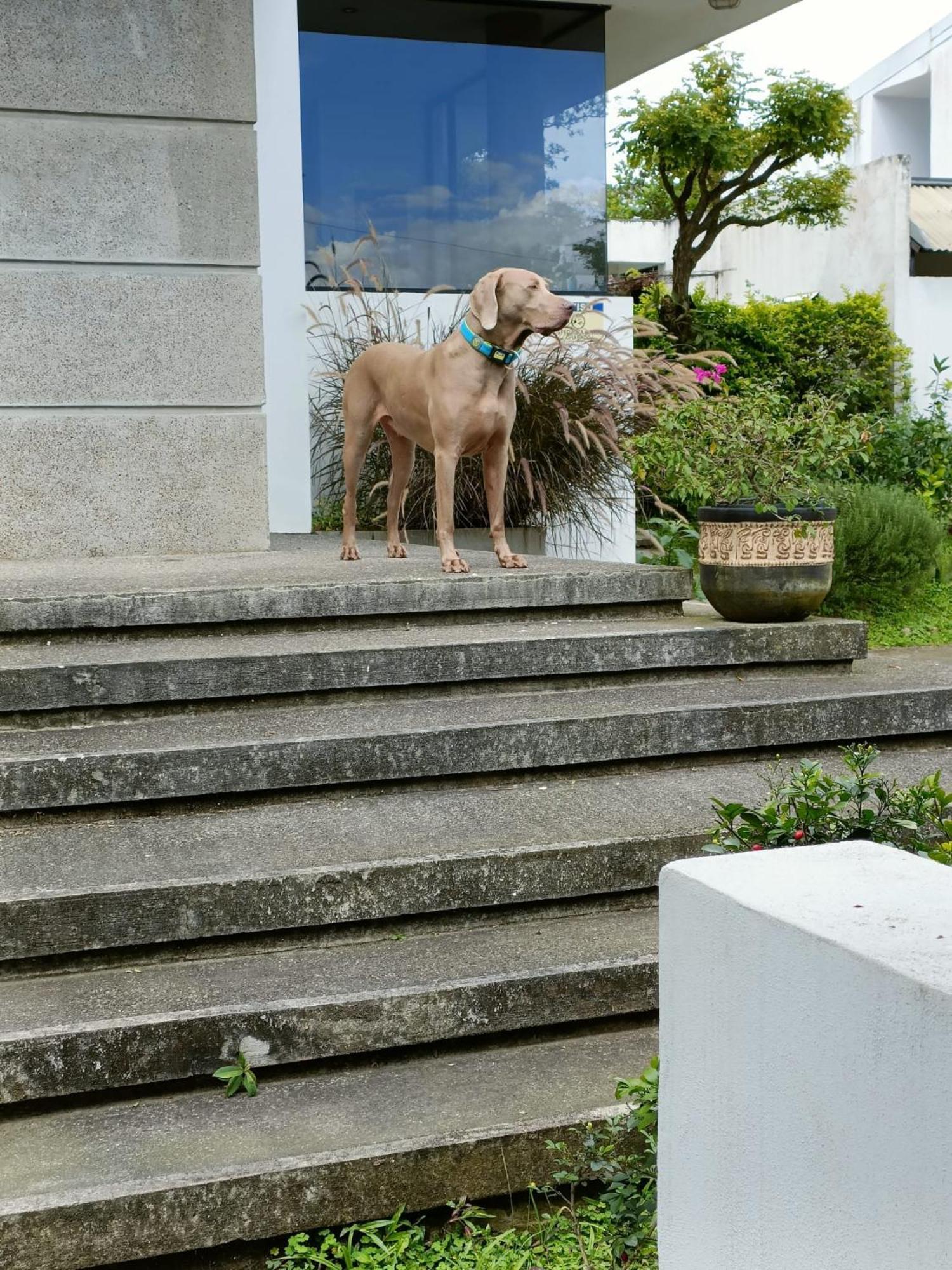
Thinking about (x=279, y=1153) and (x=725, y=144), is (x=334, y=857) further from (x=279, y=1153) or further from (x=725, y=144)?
(x=725, y=144)

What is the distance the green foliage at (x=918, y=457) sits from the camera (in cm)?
1000

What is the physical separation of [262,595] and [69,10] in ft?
10.7

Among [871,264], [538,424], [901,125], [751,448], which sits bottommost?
[751,448]

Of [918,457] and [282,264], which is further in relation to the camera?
[918,457]

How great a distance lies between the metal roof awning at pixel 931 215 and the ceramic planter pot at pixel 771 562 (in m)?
11.8

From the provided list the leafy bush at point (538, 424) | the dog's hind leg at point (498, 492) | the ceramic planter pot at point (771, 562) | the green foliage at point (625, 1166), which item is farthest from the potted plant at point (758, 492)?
the green foliage at point (625, 1166)

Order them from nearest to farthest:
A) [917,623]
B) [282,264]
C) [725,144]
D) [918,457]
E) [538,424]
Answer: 1. [917,623]
2. [538,424]
3. [282,264]
4. [918,457]
5. [725,144]

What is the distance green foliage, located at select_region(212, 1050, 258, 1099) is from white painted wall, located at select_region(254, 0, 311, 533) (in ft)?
17.9

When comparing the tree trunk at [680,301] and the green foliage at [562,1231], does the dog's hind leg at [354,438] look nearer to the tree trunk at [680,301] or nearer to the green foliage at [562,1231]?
the green foliage at [562,1231]

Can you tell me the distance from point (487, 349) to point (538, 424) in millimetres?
2757

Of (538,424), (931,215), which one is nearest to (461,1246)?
(538,424)

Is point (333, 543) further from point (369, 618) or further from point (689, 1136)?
point (689, 1136)

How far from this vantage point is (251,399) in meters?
6.50

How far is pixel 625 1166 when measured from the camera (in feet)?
8.11
